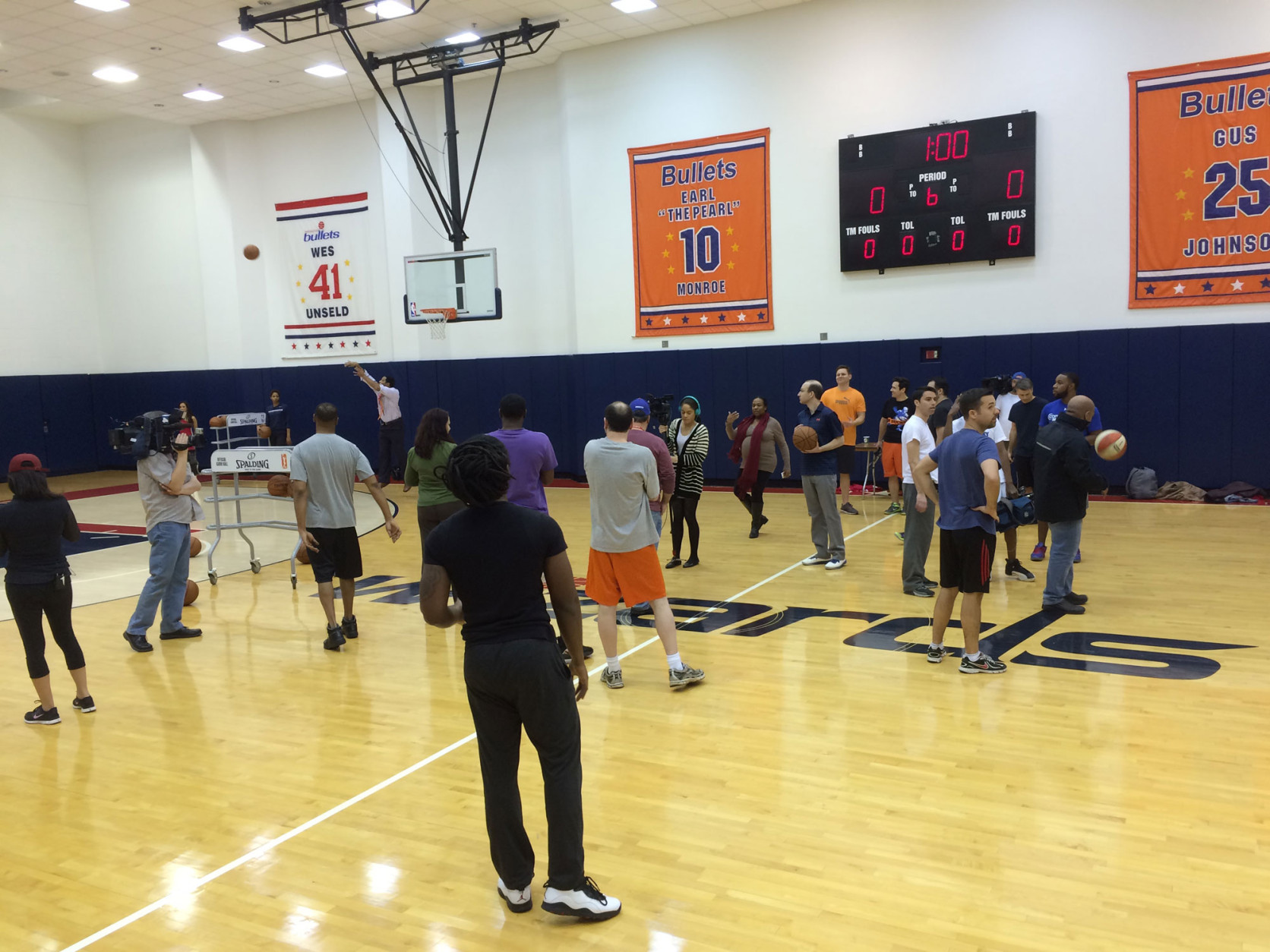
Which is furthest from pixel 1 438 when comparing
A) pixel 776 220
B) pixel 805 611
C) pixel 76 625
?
pixel 805 611

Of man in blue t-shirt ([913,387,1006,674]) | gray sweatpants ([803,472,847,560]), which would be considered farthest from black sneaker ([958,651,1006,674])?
gray sweatpants ([803,472,847,560])

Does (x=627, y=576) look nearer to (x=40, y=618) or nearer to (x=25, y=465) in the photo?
(x=40, y=618)

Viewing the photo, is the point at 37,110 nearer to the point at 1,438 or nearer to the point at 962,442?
the point at 1,438

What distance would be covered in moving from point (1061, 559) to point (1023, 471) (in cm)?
242

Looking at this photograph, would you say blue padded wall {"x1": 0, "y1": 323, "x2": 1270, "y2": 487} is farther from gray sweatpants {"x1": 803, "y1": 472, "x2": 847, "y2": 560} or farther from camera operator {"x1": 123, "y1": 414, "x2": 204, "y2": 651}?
camera operator {"x1": 123, "y1": 414, "x2": 204, "y2": 651}

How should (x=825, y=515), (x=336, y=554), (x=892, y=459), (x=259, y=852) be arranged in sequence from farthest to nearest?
1. (x=892, y=459)
2. (x=825, y=515)
3. (x=336, y=554)
4. (x=259, y=852)

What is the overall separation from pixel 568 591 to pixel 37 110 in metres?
21.0

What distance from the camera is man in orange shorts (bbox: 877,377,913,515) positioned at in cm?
1069

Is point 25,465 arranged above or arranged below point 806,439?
above

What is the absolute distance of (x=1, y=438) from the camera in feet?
63.9

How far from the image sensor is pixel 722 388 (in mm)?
14750

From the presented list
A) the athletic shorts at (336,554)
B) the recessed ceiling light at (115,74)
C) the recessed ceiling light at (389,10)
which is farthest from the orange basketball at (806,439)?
the recessed ceiling light at (115,74)

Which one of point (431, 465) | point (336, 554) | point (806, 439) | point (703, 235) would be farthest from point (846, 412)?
point (336, 554)

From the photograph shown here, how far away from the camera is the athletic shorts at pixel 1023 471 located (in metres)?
9.48
